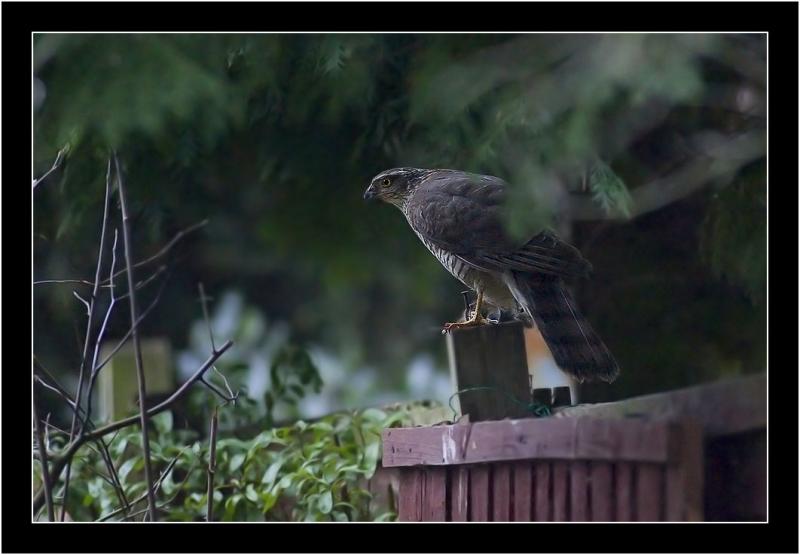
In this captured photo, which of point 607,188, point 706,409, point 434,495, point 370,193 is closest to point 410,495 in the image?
point 434,495

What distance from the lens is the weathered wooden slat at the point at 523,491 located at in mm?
1969

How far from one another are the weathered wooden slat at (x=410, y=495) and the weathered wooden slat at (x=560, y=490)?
313 millimetres

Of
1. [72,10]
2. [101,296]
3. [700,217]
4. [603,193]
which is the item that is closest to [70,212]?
[101,296]

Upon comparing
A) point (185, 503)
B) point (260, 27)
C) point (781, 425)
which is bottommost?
point (185, 503)

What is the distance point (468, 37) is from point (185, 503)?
134 centimetres

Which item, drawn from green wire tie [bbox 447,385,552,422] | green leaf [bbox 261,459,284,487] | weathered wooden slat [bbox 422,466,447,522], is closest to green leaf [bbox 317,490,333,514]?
green leaf [bbox 261,459,284,487]

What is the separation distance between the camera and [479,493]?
2043 mm

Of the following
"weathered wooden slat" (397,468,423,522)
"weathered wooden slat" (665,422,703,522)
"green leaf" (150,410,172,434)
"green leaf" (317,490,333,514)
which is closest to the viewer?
"weathered wooden slat" (665,422,703,522)

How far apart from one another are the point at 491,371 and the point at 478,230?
15.5 inches

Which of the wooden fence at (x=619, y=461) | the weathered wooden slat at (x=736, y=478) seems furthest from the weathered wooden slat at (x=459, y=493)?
the weathered wooden slat at (x=736, y=478)

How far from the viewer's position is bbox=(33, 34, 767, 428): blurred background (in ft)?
7.59

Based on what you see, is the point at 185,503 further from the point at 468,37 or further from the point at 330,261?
the point at 468,37

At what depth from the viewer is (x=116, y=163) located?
2396 millimetres

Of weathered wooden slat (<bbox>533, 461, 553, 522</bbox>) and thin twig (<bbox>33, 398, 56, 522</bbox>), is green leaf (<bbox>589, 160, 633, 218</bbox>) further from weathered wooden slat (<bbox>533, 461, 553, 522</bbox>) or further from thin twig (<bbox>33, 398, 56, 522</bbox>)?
thin twig (<bbox>33, 398, 56, 522</bbox>)
